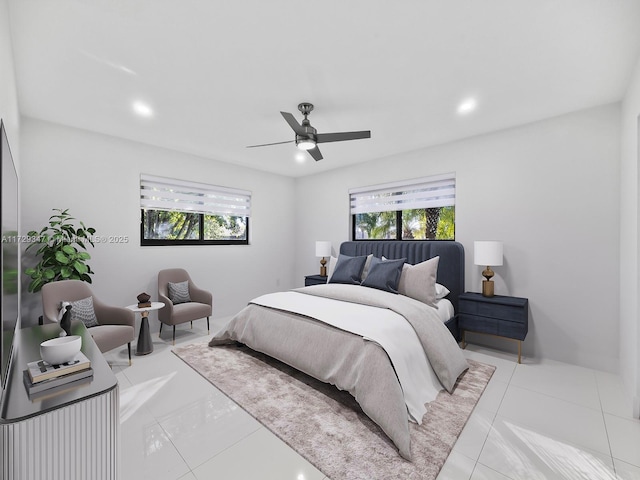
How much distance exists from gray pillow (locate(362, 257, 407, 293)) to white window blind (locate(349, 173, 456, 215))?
→ 1.17m

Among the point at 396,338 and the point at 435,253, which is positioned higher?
the point at 435,253

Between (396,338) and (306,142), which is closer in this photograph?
(396,338)

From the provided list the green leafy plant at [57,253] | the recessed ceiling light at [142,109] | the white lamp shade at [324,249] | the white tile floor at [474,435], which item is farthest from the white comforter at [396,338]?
the recessed ceiling light at [142,109]

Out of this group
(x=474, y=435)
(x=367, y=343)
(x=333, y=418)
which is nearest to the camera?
(x=474, y=435)

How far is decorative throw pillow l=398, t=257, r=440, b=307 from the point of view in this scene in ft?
11.0

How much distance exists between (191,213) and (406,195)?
3.28 metres

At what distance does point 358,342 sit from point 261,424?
88cm

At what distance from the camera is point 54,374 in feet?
4.11

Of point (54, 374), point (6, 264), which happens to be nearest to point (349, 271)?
point (54, 374)

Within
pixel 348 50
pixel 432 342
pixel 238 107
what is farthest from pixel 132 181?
pixel 432 342

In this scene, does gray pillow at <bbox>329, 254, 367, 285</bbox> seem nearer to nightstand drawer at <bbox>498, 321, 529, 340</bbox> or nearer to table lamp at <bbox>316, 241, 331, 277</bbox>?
table lamp at <bbox>316, 241, 331, 277</bbox>

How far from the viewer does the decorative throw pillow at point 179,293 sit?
404cm

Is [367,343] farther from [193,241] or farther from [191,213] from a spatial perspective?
[191,213]

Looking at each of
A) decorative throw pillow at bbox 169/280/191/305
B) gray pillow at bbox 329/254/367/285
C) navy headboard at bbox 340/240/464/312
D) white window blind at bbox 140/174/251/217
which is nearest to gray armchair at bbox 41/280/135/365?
decorative throw pillow at bbox 169/280/191/305
